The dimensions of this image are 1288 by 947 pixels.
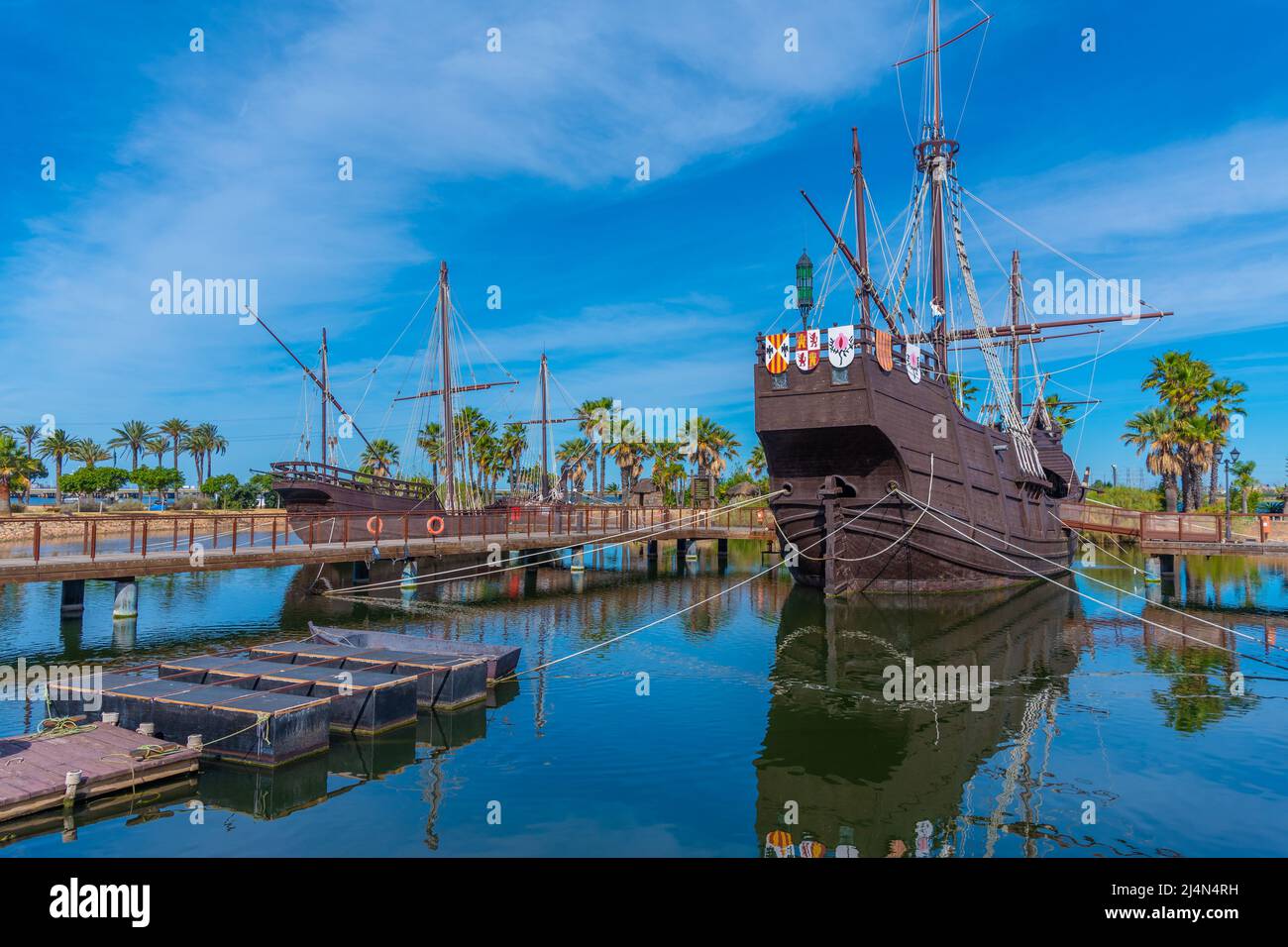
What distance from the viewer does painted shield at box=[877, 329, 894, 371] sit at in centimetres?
2378

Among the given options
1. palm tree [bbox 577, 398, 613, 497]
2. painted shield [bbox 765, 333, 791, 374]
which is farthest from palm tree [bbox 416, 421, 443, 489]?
painted shield [bbox 765, 333, 791, 374]

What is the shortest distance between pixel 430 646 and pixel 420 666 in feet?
7.36

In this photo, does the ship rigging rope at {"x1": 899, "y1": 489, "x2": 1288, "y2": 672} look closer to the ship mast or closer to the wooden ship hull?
the wooden ship hull

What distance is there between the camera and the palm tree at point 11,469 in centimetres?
6388

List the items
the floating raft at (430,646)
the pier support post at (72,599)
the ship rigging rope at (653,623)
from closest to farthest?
the floating raft at (430,646)
the ship rigging rope at (653,623)
the pier support post at (72,599)

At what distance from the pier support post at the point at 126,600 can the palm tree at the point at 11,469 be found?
54.8 m

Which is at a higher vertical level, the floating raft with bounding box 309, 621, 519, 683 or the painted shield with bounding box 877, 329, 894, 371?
the painted shield with bounding box 877, 329, 894, 371

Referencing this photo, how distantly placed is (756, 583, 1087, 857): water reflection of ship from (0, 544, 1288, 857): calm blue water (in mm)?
56

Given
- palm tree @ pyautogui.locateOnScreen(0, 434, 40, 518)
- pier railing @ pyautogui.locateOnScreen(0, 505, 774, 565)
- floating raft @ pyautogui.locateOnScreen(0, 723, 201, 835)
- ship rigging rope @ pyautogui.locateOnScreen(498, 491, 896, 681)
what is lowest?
ship rigging rope @ pyautogui.locateOnScreen(498, 491, 896, 681)

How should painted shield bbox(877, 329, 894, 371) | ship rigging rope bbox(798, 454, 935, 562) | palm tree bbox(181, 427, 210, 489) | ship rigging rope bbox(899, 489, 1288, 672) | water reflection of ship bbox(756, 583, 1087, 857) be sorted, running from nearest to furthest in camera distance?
water reflection of ship bbox(756, 583, 1087, 857), ship rigging rope bbox(899, 489, 1288, 672), painted shield bbox(877, 329, 894, 371), ship rigging rope bbox(798, 454, 935, 562), palm tree bbox(181, 427, 210, 489)

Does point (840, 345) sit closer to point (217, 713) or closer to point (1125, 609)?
point (1125, 609)

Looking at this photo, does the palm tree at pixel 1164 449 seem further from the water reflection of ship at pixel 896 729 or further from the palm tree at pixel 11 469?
the palm tree at pixel 11 469

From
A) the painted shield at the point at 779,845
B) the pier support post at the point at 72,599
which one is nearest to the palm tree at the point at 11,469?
the pier support post at the point at 72,599

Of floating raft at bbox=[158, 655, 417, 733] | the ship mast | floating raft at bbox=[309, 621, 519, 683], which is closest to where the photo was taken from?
floating raft at bbox=[158, 655, 417, 733]
